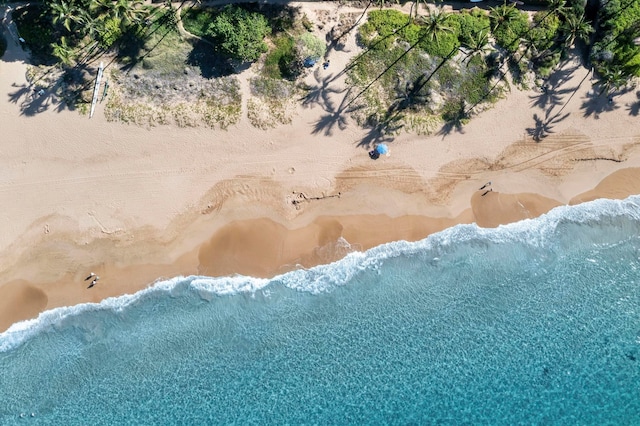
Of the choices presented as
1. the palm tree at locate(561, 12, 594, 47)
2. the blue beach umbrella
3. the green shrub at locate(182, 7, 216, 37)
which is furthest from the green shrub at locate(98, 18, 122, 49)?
the palm tree at locate(561, 12, 594, 47)

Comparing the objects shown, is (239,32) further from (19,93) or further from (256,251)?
(19,93)

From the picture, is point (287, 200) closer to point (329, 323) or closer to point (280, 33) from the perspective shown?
point (329, 323)

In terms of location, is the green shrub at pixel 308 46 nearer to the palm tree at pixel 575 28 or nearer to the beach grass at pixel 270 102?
the beach grass at pixel 270 102

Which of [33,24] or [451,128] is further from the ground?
[33,24]

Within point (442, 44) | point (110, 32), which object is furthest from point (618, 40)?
→ point (110, 32)

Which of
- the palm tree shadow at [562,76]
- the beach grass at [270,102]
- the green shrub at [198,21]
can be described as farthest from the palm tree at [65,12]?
the palm tree shadow at [562,76]
